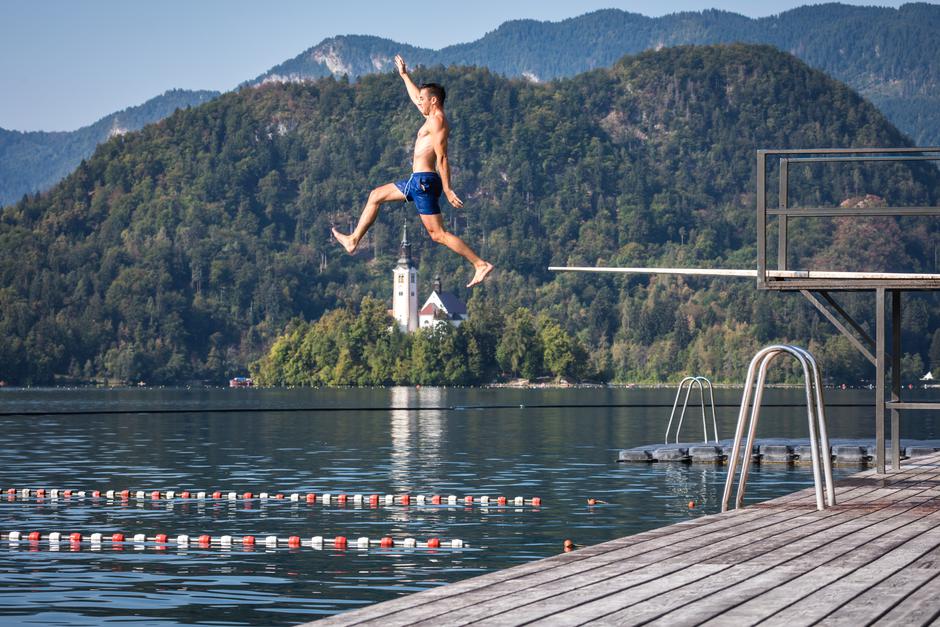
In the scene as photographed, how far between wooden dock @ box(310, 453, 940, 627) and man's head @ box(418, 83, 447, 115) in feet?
14.1

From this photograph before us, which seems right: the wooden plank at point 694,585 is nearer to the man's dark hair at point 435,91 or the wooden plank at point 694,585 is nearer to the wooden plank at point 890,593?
the wooden plank at point 890,593

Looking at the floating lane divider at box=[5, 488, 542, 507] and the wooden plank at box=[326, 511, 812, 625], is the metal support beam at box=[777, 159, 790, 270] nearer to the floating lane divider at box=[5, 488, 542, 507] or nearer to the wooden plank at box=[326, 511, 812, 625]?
the wooden plank at box=[326, 511, 812, 625]

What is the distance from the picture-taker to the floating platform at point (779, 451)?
3866 cm

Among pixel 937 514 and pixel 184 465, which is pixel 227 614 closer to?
pixel 937 514

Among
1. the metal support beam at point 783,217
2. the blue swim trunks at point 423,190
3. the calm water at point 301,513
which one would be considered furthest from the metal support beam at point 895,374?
the blue swim trunks at point 423,190

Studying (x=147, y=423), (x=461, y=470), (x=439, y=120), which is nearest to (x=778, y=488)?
(x=461, y=470)

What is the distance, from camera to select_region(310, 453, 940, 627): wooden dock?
10.5 meters

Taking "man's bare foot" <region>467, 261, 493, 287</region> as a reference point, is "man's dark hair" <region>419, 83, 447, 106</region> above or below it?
above

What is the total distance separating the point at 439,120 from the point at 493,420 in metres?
75.4

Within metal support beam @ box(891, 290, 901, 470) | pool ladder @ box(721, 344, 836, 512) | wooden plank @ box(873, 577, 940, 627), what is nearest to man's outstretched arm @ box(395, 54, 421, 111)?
pool ladder @ box(721, 344, 836, 512)

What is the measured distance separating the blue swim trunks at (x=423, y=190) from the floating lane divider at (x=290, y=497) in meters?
17.1

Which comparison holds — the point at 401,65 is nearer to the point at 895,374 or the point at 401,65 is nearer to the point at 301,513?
the point at 895,374

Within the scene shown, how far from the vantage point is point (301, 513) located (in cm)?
2897

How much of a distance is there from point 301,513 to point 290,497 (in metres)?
3.06
